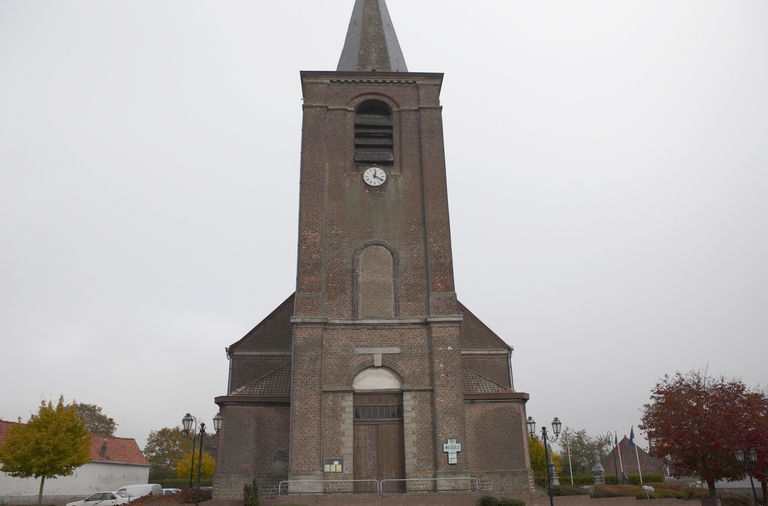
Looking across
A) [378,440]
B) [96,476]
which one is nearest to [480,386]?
[378,440]

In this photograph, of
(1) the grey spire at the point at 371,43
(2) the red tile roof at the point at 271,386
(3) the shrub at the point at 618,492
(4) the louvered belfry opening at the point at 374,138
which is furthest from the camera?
(1) the grey spire at the point at 371,43

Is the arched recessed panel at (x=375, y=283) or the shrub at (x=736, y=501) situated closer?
the arched recessed panel at (x=375, y=283)

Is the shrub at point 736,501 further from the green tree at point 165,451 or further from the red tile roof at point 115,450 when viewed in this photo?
the green tree at point 165,451

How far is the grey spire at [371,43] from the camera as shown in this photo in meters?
27.6

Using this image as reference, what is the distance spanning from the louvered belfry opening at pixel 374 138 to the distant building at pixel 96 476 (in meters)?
28.4

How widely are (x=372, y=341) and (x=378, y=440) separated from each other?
10.9 ft

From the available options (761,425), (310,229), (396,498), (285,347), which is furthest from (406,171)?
(761,425)

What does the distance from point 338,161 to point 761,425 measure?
66.4 ft

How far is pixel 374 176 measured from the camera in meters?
24.4

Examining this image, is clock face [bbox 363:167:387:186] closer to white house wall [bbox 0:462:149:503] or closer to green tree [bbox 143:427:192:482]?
white house wall [bbox 0:462:149:503]

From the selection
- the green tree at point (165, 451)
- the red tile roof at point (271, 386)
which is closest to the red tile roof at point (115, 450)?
the green tree at point (165, 451)

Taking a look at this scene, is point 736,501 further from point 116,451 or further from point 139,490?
point 116,451

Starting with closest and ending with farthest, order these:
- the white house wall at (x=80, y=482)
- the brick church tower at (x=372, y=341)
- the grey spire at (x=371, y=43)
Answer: the brick church tower at (x=372, y=341)
the grey spire at (x=371, y=43)
the white house wall at (x=80, y=482)

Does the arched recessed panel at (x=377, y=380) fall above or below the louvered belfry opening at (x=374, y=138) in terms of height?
below
